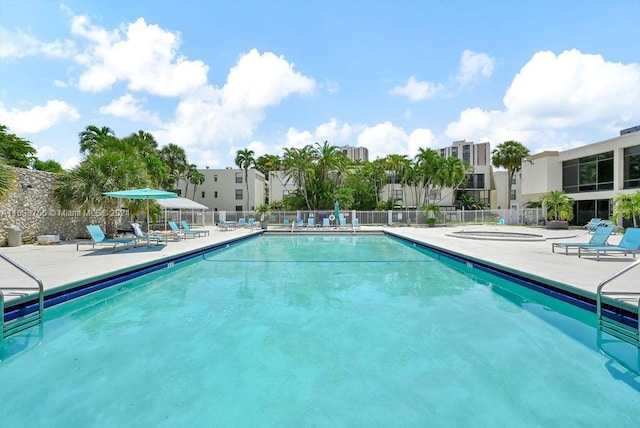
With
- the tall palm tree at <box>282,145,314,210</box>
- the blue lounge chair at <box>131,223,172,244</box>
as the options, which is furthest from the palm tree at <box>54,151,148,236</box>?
the tall palm tree at <box>282,145,314,210</box>

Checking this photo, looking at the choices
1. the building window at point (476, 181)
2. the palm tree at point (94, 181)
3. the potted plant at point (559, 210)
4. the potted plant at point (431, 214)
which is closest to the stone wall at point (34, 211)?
the palm tree at point (94, 181)

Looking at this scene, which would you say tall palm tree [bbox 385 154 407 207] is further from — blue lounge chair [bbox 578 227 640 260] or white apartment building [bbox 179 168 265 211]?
blue lounge chair [bbox 578 227 640 260]

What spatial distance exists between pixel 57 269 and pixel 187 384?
19.5 feet

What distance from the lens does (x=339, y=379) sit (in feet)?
11.9

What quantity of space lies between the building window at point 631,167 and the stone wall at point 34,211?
3078cm

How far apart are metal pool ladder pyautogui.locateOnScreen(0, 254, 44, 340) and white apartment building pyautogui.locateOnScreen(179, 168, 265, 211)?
129 feet

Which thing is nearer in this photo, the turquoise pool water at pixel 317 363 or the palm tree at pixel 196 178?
the turquoise pool water at pixel 317 363

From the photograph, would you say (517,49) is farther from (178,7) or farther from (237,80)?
(178,7)

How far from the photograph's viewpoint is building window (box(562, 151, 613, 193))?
23.5 m

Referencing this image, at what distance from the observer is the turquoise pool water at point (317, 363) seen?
3.01 metres

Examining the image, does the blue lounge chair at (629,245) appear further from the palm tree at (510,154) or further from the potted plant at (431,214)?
the palm tree at (510,154)

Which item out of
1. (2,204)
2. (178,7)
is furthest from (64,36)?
(2,204)

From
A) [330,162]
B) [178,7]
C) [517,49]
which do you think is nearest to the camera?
[178,7]

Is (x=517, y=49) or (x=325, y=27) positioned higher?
(x=325, y=27)
